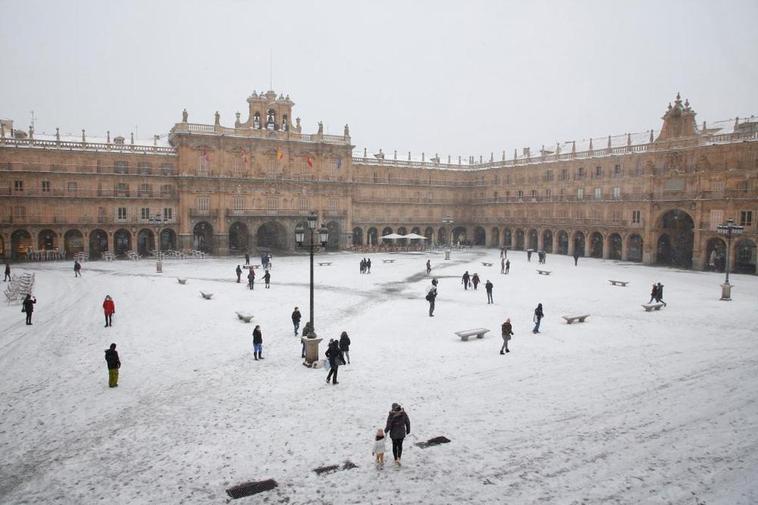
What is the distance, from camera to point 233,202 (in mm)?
61062

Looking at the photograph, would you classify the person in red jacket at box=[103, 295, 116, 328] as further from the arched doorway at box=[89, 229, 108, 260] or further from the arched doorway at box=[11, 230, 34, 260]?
the arched doorway at box=[89, 229, 108, 260]

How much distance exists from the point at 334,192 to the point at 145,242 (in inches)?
899

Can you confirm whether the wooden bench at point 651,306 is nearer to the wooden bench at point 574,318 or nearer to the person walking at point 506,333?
the wooden bench at point 574,318

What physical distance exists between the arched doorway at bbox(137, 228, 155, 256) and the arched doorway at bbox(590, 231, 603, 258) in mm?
50407

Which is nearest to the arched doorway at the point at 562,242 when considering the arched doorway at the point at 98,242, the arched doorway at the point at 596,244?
the arched doorway at the point at 596,244

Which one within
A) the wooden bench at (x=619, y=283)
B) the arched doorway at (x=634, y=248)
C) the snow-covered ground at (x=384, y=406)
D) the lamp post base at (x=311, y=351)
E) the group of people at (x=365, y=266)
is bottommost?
the snow-covered ground at (x=384, y=406)

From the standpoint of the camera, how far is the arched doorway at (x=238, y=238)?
6275 cm

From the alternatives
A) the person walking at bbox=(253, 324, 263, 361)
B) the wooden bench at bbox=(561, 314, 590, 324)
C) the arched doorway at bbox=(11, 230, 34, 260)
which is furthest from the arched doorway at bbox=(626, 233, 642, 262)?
the arched doorway at bbox=(11, 230, 34, 260)

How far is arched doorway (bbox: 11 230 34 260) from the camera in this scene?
52250mm

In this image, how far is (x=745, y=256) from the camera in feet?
166

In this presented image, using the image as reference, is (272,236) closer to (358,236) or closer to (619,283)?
(358,236)

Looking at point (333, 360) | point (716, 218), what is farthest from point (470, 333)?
point (716, 218)

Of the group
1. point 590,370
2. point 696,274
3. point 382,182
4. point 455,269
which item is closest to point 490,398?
point 590,370

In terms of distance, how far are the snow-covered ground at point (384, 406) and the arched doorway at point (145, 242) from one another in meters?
33.3
